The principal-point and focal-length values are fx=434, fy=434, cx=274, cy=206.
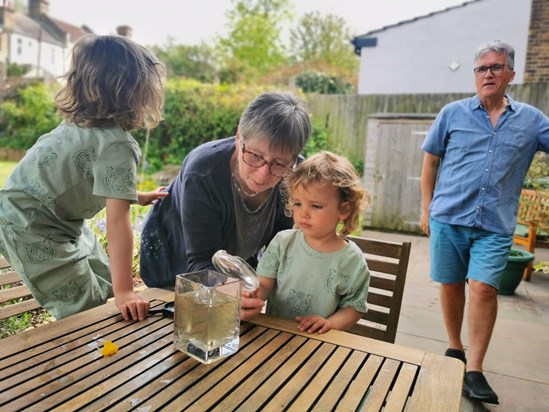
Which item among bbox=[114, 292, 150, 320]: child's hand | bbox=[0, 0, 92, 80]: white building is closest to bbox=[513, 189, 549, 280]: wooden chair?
bbox=[114, 292, 150, 320]: child's hand

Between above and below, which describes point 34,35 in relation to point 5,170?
above

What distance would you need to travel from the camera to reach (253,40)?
20.5 meters

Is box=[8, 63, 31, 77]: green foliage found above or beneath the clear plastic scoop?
above

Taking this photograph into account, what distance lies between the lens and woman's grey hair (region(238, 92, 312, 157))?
1.31m

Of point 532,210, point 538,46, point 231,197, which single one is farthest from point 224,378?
point 538,46

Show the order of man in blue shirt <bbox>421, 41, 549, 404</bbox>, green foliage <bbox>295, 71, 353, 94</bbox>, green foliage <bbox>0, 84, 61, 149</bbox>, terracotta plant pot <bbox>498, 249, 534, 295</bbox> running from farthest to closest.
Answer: green foliage <bbox>295, 71, 353, 94</bbox> → green foliage <bbox>0, 84, 61, 149</bbox> → terracotta plant pot <bbox>498, 249, 534, 295</bbox> → man in blue shirt <bbox>421, 41, 549, 404</bbox>

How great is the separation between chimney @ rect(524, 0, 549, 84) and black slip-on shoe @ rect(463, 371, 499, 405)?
8.84 meters

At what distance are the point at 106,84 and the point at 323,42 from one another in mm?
21841

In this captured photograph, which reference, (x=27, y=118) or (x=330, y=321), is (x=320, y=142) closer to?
(x=330, y=321)

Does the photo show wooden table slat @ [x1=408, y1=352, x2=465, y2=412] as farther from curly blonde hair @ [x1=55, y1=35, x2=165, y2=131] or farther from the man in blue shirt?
the man in blue shirt

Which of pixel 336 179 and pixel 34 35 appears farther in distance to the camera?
pixel 34 35

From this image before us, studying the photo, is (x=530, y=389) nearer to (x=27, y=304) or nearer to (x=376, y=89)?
(x=27, y=304)

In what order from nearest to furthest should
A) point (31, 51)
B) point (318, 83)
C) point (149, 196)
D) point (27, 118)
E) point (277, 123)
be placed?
point (277, 123)
point (149, 196)
point (27, 118)
point (318, 83)
point (31, 51)

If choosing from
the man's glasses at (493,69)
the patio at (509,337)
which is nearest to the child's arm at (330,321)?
the patio at (509,337)
